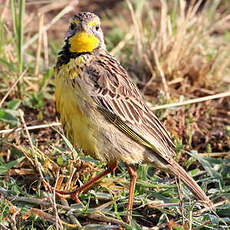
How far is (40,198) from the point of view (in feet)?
13.0

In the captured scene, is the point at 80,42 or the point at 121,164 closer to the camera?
the point at 80,42

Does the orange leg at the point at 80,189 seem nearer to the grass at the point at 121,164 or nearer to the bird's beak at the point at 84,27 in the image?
the grass at the point at 121,164

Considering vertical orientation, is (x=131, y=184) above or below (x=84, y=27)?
below

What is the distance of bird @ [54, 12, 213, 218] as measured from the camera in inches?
153

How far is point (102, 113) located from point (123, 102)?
251 mm

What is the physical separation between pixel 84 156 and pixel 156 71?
1746mm

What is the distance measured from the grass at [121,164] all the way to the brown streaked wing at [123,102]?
1.28 ft

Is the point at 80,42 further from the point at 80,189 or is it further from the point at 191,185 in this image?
the point at 191,185

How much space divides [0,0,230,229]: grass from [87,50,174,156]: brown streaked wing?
1.28 feet

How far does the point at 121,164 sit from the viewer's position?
4.61 m

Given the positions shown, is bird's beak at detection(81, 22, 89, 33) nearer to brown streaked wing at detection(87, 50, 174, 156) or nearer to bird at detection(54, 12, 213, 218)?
bird at detection(54, 12, 213, 218)

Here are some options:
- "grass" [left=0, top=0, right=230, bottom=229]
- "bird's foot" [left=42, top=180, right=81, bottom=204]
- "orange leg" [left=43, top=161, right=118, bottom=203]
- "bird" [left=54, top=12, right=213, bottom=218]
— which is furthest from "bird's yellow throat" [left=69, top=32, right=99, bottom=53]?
"bird's foot" [left=42, top=180, right=81, bottom=204]

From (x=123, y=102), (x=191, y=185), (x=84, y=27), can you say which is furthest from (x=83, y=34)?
(x=191, y=185)

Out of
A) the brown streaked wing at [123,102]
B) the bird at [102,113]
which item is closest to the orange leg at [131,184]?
the bird at [102,113]
